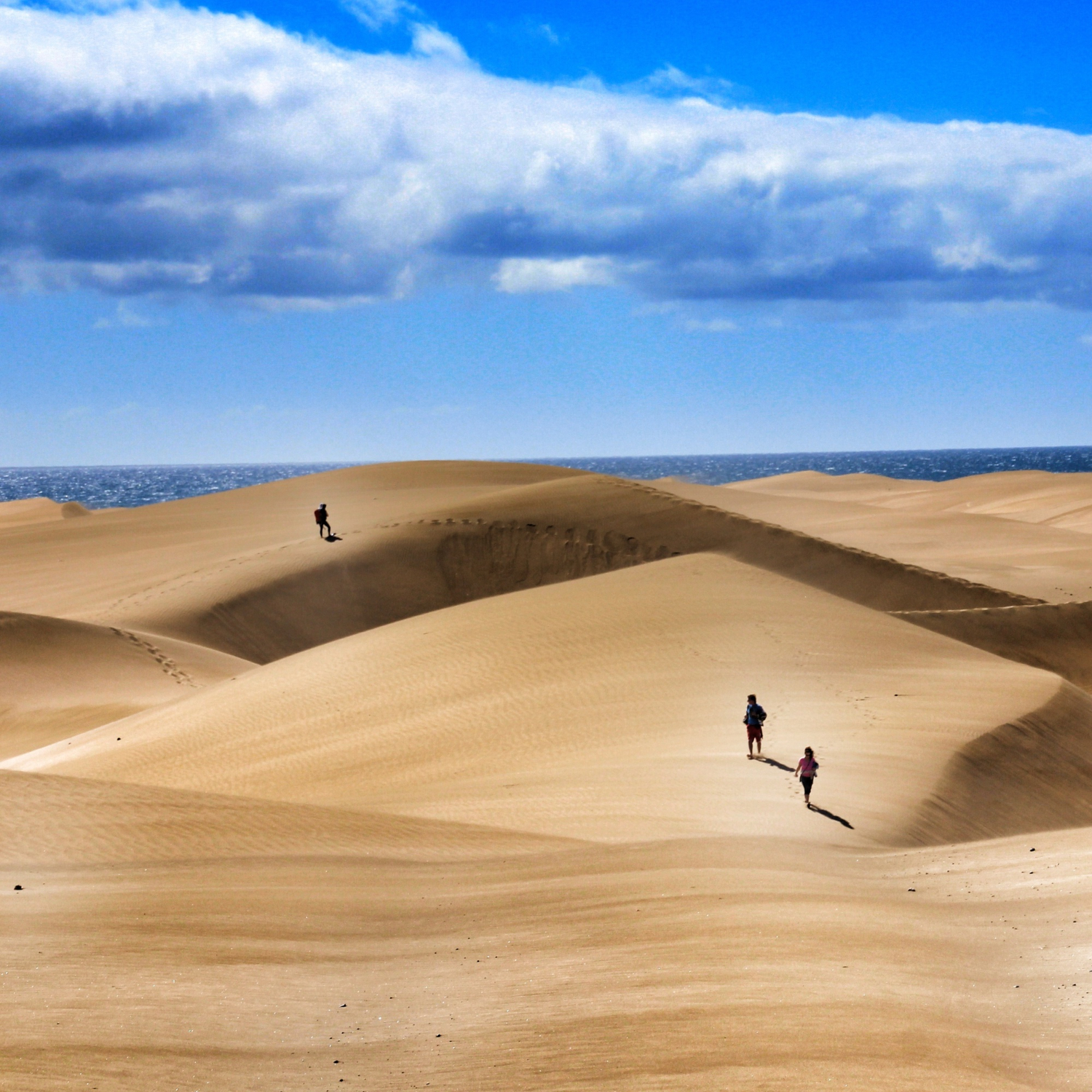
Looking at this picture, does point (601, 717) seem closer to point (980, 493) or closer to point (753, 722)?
point (753, 722)

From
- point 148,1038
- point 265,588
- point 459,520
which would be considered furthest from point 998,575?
point 148,1038

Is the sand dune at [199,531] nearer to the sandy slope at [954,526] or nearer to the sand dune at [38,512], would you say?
the sand dune at [38,512]

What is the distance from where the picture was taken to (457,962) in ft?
22.0

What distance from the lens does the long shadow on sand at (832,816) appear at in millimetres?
10844

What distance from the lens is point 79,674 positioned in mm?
23297

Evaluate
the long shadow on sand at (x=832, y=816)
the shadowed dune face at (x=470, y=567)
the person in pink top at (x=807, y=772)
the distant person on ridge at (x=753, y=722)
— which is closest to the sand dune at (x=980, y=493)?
the shadowed dune face at (x=470, y=567)

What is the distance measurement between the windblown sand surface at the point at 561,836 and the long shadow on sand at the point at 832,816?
0.36 feet

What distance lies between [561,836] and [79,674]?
16.6 metres

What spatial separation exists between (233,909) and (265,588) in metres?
23.8

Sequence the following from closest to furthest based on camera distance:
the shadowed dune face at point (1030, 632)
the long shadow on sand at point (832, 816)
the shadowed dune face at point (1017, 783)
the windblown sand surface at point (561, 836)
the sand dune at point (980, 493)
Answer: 1. the windblown sand surface at point (561, 836)
2. the long shadow on sand at point (832, 816)
3. the shadowed dune face at point (1017, 783)
4. the shadowed dune face at point (1030, 632)
5. the sand dune at point (980, 493)

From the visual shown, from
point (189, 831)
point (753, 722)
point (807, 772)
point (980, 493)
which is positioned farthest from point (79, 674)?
point (980, 493)

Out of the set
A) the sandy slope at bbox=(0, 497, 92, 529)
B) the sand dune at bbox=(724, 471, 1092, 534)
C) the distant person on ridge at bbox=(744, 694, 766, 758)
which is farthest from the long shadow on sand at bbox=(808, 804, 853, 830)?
the sandy slope at bbox=(0, 497, 92, 529)

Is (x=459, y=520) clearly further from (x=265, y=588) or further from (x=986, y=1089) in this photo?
(x=986, y=1089)

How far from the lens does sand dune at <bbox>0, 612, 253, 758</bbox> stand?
2103 centimetres
